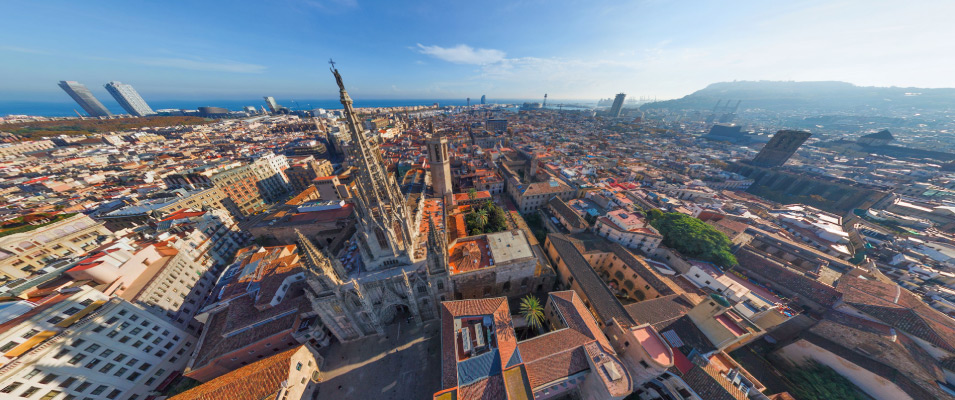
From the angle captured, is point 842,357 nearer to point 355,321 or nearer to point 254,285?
point 355,321

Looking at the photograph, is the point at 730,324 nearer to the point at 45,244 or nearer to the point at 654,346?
the point at 654,346

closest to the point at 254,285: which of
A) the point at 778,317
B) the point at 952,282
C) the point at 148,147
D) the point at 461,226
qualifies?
the point at 461,226

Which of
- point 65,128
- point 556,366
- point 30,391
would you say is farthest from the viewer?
point 65,128

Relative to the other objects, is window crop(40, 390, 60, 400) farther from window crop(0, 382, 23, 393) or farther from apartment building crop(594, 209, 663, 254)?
apartment building crop(594, 209, 663, 254)

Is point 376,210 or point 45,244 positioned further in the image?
point 45,244

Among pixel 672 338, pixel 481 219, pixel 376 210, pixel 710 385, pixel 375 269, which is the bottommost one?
pixel 672 338


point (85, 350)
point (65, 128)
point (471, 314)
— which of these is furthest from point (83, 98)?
point (471, 314)

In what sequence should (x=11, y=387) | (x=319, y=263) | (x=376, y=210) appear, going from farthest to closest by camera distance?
1. (x=376, y=210)
2. (x=319, y=263)
3. (x=11, y=387)

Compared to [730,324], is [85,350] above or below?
below
